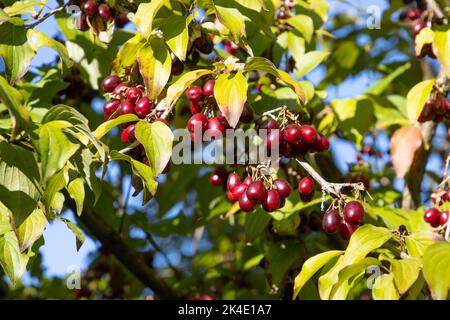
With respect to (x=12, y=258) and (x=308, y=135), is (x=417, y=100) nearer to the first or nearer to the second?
(x=308, y=135)

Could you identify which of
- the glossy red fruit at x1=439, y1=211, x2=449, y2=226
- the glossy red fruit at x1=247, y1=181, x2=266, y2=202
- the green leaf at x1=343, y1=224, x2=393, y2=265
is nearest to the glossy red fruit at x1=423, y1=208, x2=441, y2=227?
the glossy red fruit at x1=439, y1=211, x2=449, y2=226

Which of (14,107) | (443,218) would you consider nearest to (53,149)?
(14,107)

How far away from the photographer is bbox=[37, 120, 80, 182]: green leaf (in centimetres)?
155

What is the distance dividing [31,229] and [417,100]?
148 centimetres

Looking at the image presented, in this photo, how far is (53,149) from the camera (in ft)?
5.21

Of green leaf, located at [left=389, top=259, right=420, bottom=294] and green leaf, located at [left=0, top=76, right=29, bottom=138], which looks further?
green leaf, located at [left=389, top=259, right=420, bottom=294]

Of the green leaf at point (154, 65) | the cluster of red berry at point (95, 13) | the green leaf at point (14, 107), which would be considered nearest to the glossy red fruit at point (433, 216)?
the green leaf at point (154, 65)

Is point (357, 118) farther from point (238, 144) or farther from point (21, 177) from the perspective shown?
point (21, 177)

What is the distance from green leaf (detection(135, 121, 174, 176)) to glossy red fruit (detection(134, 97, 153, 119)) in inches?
4.4

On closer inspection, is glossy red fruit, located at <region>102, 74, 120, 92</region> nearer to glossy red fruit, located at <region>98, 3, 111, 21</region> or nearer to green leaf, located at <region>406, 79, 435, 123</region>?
→ glossy red fruit, located at <region>98, 3, 111, 21</region>

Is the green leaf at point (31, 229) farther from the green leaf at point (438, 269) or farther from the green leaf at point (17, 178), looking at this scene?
the green leaf at point (438, 269)

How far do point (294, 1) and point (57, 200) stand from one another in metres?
1.48

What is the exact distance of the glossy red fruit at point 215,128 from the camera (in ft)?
6.20

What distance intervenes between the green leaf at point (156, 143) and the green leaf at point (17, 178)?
0.91 feet
